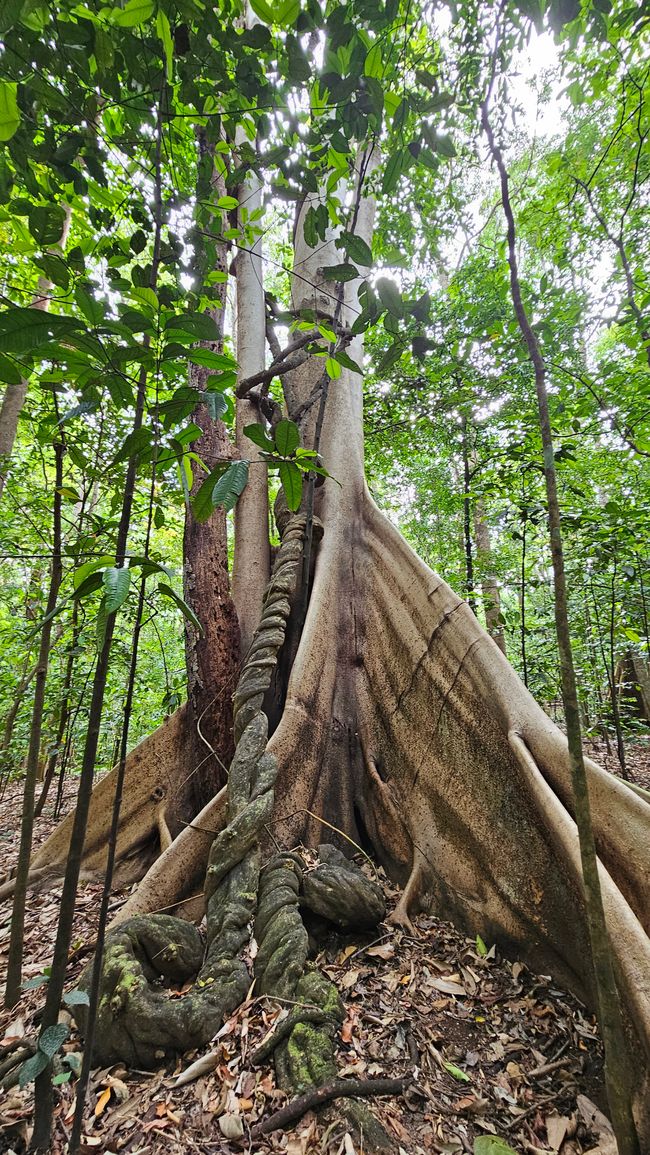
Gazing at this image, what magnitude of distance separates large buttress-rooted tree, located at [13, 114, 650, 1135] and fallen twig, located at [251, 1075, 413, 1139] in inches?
26.0

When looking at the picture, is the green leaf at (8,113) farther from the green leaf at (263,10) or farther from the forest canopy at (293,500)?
the green leaf at (263,10)

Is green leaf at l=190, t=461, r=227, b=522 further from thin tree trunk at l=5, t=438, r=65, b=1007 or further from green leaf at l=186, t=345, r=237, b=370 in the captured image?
thin tree trunk at l=5, t=438, r=65, b=1007

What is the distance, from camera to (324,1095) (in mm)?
1340

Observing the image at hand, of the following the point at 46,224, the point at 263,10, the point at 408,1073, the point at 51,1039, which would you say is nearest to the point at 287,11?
the point at 263,10

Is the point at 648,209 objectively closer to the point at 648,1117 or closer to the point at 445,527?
the point at 445,527

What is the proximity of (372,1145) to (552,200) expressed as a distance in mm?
5702

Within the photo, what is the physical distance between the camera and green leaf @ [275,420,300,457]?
50.3 inches

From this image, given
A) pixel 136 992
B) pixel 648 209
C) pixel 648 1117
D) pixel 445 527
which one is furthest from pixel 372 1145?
pixel 445 527

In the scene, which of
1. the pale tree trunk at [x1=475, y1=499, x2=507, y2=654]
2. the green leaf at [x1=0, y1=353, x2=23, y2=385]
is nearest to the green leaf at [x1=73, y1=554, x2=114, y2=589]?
the green leaf at [x1=0, y1=353, x2=23, y2=385]

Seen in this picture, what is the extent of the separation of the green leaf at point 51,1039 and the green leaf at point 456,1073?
3.99 feet

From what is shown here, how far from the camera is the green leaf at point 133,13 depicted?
1024 mm

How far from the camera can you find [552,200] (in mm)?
4012

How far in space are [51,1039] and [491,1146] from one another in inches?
46.5

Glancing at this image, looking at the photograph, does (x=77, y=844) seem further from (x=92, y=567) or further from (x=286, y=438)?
(x=286, y=438)
